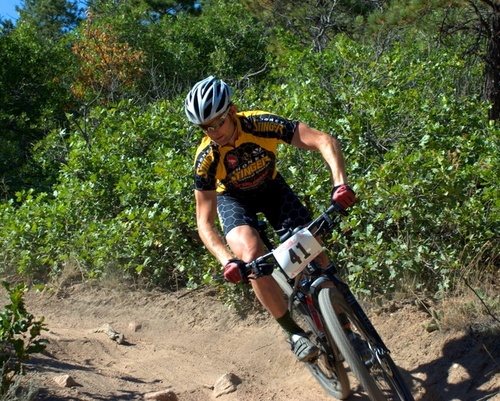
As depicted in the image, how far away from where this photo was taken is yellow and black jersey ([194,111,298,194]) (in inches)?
163

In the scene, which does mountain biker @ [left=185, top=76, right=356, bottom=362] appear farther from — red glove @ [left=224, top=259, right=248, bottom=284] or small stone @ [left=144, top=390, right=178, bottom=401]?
small stone @ [left=144, top=390, right=178, bottom=401]

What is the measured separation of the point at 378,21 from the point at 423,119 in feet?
13.6

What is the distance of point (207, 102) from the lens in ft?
13.0

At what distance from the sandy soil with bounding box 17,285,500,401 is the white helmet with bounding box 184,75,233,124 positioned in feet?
6.05

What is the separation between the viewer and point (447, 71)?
8.55 metres

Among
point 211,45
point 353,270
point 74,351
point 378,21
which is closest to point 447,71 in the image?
point 378,21

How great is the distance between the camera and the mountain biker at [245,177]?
3957mm

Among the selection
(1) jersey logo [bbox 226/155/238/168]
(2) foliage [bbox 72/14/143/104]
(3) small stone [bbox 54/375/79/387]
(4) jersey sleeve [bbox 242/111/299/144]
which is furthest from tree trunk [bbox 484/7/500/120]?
(2) foliage [bbox 72/14/143/104]

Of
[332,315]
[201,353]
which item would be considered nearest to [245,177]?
[332,315]

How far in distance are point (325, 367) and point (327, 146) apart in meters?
1.39

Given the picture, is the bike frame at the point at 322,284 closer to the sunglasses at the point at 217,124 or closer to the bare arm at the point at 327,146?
the bare arm at the point at 327,146

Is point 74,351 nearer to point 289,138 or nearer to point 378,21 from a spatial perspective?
point 289,138

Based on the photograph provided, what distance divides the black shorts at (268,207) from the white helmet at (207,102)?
0.60 metres

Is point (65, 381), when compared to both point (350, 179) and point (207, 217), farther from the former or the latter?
point (350, 179)
